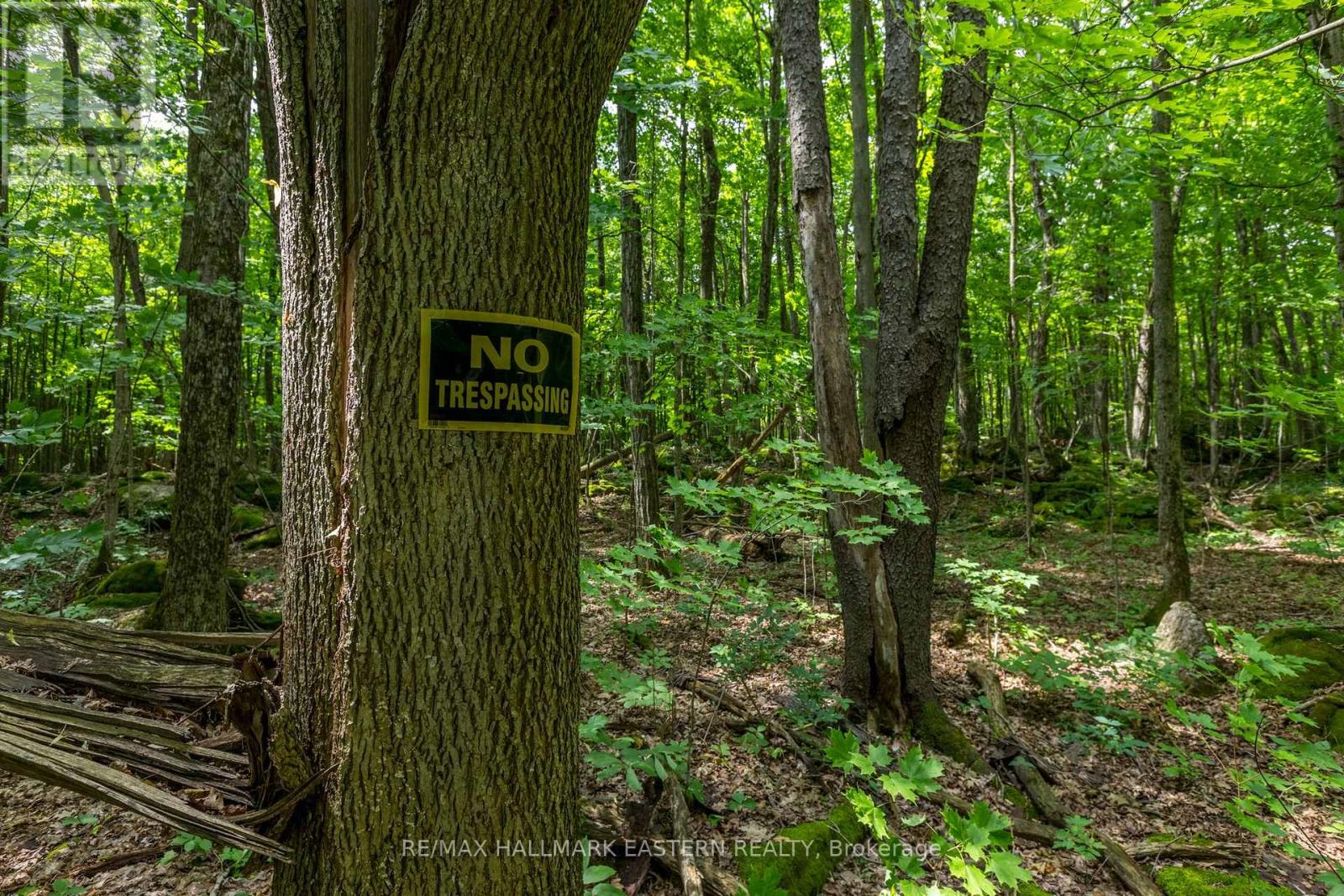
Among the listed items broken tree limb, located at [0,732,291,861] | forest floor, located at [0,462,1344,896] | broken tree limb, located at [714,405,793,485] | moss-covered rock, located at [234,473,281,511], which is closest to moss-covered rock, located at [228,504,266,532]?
moss-covered rock, located at [234,473,281,511]

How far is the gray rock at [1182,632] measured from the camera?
19.1 ft

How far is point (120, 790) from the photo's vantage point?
4.65 feet

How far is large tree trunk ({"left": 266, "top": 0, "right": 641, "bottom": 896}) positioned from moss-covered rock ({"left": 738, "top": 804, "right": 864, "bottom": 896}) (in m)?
1.69

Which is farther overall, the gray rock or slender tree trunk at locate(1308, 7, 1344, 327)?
the gray rock

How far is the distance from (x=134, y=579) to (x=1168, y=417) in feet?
35.9

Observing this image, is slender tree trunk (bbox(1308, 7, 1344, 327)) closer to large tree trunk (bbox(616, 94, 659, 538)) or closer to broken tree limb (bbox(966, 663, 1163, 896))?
broken tree limb (bbox(966, 663, 1163, 896))

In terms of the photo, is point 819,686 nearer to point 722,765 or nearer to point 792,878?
point 722,765

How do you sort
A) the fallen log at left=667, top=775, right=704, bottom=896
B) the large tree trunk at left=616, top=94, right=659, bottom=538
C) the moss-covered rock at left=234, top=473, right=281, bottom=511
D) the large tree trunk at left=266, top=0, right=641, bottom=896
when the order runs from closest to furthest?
1. the large tree trunk at left=266, top=0, right=641, bottom=896
2. the fallen log at left=667, top=775, right=704, bottom=896
3. the large tree trunk at left=616, top=94, right=659, bottom=538
4. the moss-covered rock at left=234, top=473, right=281, bottom=511

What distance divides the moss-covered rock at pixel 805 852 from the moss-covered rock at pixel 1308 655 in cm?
446

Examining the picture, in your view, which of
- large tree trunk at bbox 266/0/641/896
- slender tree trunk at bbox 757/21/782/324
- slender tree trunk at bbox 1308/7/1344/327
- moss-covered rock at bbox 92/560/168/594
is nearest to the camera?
large tree trunk at bbox 266/0/641/896

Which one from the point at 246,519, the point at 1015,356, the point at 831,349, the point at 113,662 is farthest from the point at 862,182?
the point at 246,519

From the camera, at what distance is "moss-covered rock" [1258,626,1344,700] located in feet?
17.3

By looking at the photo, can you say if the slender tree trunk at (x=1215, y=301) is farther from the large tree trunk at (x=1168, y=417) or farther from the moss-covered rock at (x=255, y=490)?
the moss-covered rock at (x=255, y=490)

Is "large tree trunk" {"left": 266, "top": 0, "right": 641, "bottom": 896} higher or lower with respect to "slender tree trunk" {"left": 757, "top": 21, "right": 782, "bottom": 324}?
lower
